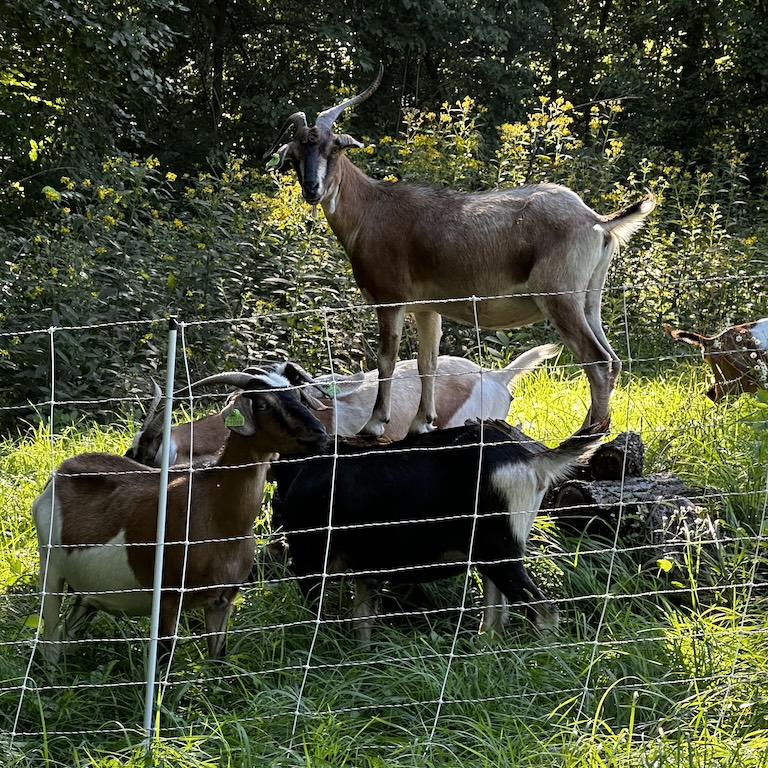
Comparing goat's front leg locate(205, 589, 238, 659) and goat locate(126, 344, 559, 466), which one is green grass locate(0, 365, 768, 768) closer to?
goat's front leg locate(205, 589, 238, 659)

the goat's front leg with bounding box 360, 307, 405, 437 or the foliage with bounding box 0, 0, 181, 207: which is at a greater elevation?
the foliage with bounding box 0, 0, 181, 207

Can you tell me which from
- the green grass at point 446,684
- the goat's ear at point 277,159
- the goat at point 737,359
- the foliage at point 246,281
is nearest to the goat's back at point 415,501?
the green grass at point 446,684

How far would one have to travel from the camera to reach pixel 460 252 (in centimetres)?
529

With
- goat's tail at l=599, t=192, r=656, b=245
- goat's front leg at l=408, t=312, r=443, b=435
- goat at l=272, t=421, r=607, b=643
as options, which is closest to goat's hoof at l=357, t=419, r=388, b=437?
goat's front leg at l=408, t=312, r=443, b=435

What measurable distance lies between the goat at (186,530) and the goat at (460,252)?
1082 millimetres

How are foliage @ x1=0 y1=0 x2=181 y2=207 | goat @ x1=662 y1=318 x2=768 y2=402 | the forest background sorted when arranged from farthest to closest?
foliage @ x1=0 y1=0 x2=181 y2=207, the forest background, goat @ x1=662 y1=318 x2=768 y2=402

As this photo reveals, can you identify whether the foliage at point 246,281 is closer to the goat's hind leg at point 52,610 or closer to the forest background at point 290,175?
the forest background at point 290,175

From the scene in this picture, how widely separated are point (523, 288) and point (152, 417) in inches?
75.0

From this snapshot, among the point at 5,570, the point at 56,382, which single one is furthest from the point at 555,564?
the point at 56,382

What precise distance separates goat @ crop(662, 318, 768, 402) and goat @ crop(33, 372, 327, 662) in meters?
3.05

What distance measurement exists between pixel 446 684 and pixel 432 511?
2.67ft

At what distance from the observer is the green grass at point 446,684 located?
3312 mm

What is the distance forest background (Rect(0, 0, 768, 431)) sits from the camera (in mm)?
7918

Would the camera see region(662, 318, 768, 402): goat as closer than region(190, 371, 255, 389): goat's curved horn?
No
